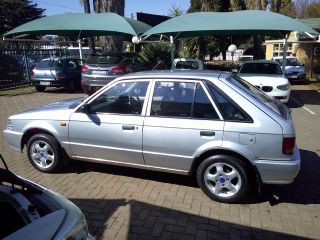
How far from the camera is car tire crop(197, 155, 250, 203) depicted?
14.5 feet

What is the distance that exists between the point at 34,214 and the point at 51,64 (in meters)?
14.6

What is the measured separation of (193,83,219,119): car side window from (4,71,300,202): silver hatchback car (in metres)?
0.01

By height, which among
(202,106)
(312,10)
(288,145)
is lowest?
(288,145)

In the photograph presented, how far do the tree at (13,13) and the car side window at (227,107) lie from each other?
4629cm

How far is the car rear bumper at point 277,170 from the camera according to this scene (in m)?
4.25

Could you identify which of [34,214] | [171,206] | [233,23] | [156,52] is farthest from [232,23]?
[34,214]

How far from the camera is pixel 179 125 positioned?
4605 millimetres

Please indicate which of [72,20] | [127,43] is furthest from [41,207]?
[127,43]

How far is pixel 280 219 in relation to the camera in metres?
4.25

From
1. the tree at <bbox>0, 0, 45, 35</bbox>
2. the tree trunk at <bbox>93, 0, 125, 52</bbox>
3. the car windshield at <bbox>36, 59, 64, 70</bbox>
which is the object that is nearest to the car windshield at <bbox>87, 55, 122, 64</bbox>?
the car windshield at <bbox>36, 59, 64, 70</bbox>

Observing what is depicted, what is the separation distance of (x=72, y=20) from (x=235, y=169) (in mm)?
13094

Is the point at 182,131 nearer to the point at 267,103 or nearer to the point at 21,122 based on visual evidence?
the point at 267,103

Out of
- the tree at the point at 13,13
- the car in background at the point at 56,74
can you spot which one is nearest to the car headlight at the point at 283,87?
the car in background at the point at 56,74

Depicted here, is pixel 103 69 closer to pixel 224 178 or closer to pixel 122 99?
pixel 122 99
